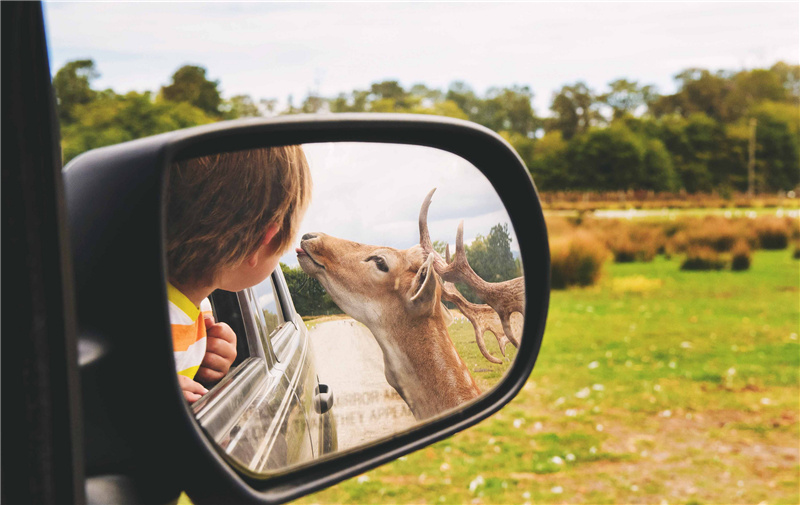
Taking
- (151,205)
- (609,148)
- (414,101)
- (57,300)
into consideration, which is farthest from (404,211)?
(609,148)

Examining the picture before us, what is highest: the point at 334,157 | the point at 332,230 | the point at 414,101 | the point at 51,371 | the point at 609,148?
the point at 414,101

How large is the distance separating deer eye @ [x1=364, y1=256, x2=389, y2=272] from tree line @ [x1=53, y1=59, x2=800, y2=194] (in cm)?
2191

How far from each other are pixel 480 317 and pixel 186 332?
493mm

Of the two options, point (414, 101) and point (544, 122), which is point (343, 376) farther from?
point (544, 122)

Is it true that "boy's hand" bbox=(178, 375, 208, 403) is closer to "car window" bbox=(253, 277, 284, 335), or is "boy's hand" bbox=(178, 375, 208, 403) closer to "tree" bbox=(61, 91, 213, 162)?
"car window" bbox=(253, 277, 284, 335)

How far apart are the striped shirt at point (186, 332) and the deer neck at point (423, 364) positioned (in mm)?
251

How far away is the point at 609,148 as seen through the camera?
1203 inches

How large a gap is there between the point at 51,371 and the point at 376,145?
613mm

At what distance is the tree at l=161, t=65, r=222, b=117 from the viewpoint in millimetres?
26875

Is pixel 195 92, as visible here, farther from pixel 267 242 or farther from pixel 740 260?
pixel 267 242

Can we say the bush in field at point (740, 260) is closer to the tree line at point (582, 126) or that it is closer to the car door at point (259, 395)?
the tree line at point (582, 126)

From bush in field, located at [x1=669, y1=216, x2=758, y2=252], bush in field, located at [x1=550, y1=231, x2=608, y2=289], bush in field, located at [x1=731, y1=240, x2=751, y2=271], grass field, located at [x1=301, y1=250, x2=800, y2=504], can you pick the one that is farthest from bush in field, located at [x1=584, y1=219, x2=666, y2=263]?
grass field, located at [x1=301, y1=250, x2=800, y2=504]

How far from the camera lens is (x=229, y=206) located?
0.86 metres

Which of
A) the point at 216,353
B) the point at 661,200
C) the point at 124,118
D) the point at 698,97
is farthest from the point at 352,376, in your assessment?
the point at 698,97
